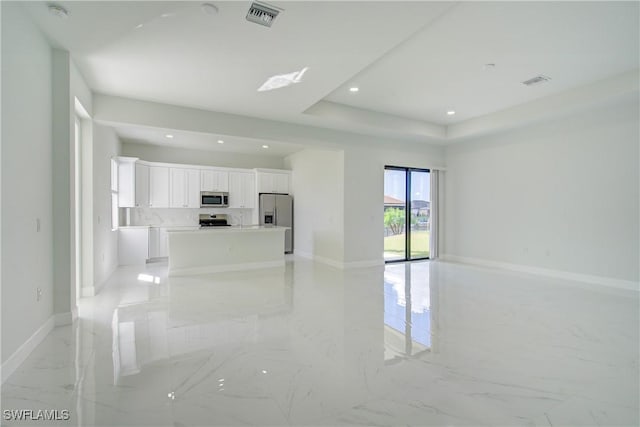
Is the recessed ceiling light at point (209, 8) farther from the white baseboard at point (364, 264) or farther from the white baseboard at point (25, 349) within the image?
the white baseboard at point (364, 264)

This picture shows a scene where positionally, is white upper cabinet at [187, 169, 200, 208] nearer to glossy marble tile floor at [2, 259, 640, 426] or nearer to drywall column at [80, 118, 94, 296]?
drywall column at [80, 118, 94, 296]

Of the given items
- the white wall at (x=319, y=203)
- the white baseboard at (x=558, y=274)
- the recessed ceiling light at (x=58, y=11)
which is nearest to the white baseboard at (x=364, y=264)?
the white wall at (x=319, y=203)

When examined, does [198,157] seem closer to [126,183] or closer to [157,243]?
[126,183]

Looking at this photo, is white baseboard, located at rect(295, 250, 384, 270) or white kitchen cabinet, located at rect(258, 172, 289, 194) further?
white kitchen cabinet, located at rect(258, 172, 289, 194)

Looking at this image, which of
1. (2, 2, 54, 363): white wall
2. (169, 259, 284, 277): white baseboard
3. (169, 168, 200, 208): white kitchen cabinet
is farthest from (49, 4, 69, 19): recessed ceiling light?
(169, 168, 200, 208): white kitchen cabinet

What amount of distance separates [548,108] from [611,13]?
244cm

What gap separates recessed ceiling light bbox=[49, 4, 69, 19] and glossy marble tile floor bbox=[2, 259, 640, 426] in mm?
2872

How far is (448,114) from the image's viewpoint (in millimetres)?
6168

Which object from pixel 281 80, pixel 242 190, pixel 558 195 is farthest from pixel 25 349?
pixel 558 195

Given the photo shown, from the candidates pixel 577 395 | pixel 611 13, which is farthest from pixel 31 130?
pixel 611 13

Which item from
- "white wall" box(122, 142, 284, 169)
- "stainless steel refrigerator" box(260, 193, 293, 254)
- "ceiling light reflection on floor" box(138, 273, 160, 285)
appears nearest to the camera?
"ceiling light reflection on floor" box(138, 273, 160, 285)

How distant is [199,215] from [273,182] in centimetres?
218

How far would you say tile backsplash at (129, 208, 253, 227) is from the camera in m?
7.70

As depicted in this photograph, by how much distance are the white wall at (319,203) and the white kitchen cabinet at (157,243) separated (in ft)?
10.9
